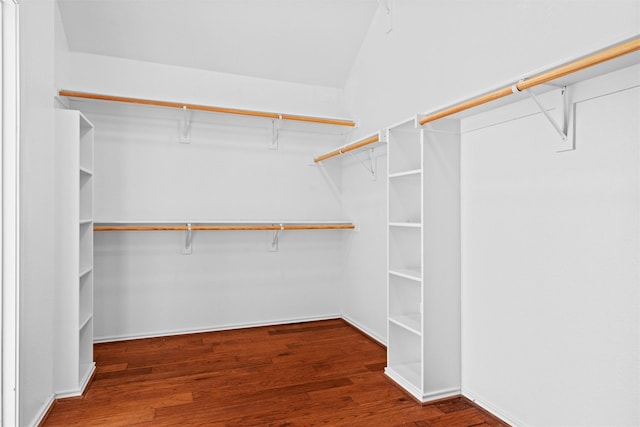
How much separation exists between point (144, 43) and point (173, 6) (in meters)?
0.41

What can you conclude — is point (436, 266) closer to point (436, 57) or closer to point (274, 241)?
point (436, 57)

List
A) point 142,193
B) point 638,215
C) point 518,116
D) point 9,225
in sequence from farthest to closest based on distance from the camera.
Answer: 1. point 142,193
2. point 518,116
3. point 9,225
4. point 638,215

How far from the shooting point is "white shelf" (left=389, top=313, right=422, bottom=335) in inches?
91.0

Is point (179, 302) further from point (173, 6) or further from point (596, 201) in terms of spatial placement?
point (596, 201)

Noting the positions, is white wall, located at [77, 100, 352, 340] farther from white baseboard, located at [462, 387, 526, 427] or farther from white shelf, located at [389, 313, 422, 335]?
white baseboard, located at [462, 387, 526, 427]

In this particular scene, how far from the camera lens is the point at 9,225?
1.77 meters

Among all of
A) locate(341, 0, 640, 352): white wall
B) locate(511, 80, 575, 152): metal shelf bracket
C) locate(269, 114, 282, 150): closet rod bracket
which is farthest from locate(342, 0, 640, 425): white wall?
locate(269, 114, 282, 150): closet rod bracket

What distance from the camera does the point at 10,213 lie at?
5.80 ft

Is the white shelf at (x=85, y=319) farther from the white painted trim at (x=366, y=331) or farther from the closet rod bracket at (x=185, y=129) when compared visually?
the white painted trim at (x=366, y=331)

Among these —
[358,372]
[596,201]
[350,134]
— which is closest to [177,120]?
[350,134]

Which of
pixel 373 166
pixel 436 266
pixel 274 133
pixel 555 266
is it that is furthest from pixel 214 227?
pixel 555 266

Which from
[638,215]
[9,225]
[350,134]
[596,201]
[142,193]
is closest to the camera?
[638,215]

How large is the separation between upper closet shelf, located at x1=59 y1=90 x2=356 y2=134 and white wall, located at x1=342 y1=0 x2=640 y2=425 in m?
0.63

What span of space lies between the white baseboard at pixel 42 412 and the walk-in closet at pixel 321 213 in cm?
4
